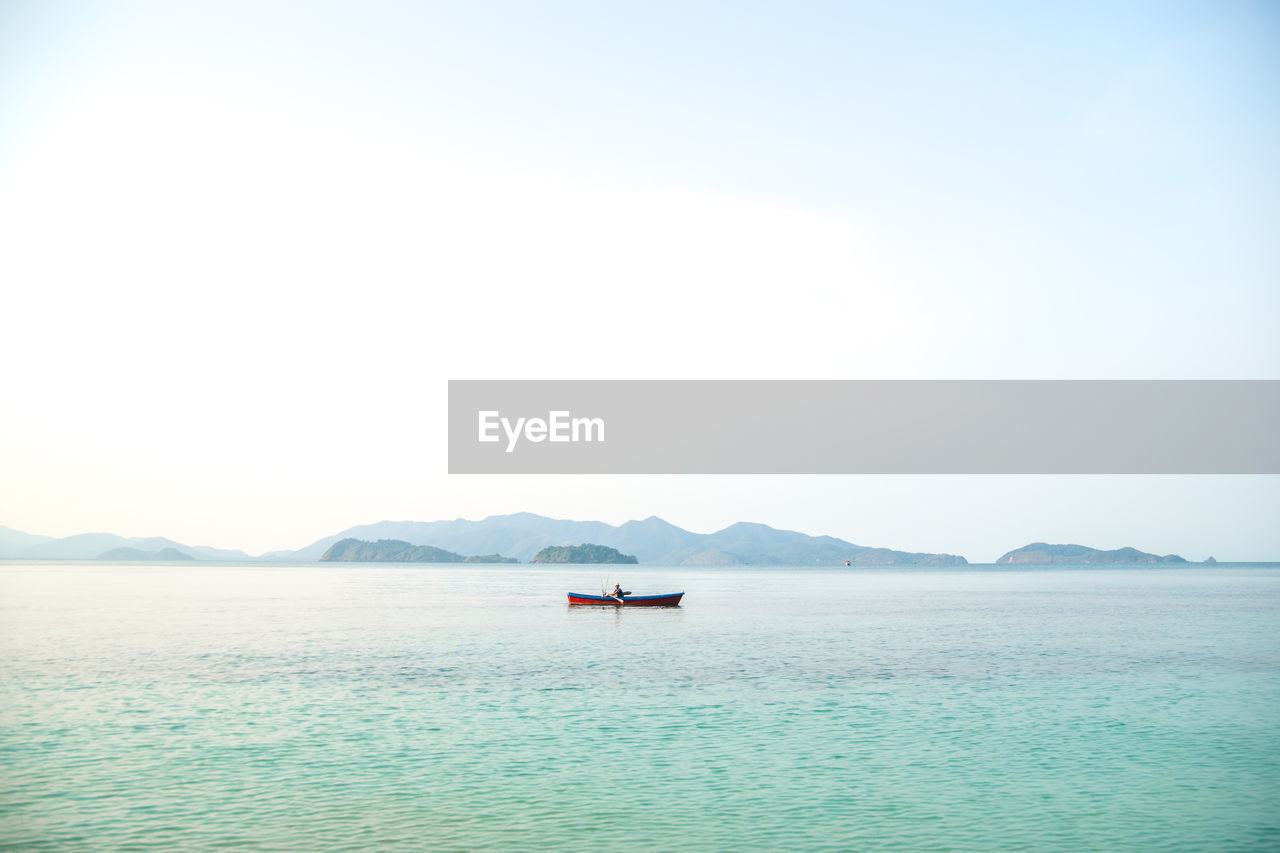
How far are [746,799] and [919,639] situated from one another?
44.0 metres

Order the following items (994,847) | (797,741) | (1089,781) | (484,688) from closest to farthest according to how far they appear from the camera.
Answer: (994,847)
(1089,781)
(797,741)
(484,688)

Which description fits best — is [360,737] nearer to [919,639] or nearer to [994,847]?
[994,847]

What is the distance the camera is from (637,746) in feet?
88.2

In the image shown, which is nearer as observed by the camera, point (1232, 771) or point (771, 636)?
point (1232, 771)

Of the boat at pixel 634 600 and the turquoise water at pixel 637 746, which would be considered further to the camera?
the boat at pixel 634 600

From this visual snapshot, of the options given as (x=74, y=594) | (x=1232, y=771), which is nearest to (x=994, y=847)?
(x=1232, y=771)

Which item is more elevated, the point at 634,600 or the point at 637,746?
the point at 634,600

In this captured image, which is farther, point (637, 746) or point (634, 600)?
point (634, 600)

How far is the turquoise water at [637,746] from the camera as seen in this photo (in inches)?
773

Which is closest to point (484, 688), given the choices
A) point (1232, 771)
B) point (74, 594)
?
point (1232, 771)

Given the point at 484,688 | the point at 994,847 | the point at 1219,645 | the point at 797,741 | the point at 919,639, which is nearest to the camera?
the point at 994,847

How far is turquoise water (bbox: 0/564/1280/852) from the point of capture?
64.4 ft

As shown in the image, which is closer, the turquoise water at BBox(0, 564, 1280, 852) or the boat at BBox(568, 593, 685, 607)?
the turquoise water at BBox(0, 564, 1280, 852)

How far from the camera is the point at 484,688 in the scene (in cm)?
3788
